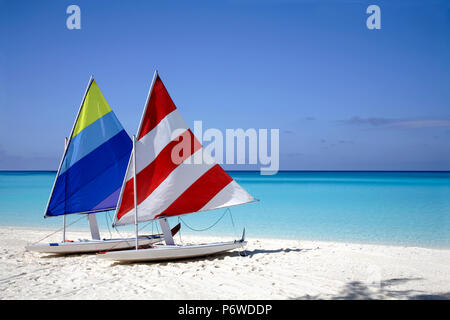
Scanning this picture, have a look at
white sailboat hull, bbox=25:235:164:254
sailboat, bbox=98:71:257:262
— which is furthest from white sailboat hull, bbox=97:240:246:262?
white sailboat hull, bbox=25:235:164:254

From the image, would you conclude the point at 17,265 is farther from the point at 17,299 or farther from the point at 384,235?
the point at 384,235

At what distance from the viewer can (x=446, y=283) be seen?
636cm

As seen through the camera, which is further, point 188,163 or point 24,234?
point 24,234

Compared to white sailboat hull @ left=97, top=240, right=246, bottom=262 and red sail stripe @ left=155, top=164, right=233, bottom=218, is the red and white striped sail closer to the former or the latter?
red sail stripe @ left=155, top=164, right=233, bottom=218

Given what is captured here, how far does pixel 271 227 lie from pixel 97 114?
8527 mm

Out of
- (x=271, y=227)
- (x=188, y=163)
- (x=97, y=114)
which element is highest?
(x=97, y=114)

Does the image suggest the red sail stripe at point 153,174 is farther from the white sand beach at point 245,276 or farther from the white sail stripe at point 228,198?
the white sand beach at point 245,276

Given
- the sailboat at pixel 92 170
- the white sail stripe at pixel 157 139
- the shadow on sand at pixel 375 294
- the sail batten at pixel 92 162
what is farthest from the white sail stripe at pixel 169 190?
the shadow on sand at pixel 375 294

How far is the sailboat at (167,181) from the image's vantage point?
7.89m

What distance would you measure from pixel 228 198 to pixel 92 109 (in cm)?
435

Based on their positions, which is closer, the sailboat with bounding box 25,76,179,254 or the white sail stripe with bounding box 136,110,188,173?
the white sail stripe with bounding box 136,110,188,173

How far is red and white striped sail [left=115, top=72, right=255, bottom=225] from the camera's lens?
313 inches
